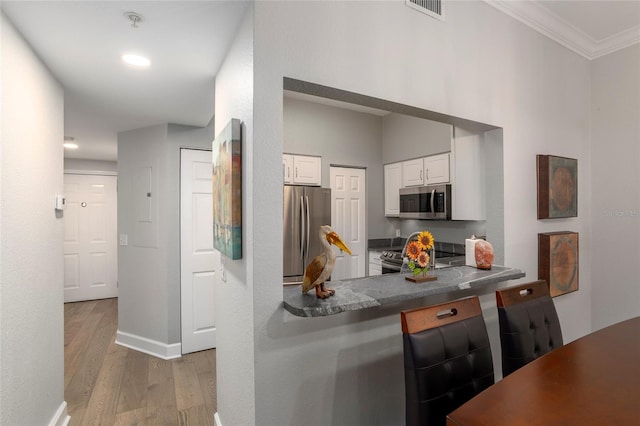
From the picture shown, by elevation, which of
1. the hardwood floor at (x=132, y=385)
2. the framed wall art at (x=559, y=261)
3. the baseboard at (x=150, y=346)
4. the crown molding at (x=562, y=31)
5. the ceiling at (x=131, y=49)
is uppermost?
the crown molding at (x=562, y=31)

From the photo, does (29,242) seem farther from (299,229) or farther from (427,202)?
(427,202)

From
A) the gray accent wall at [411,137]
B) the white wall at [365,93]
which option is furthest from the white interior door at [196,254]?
the gray accent wall at [411,137]

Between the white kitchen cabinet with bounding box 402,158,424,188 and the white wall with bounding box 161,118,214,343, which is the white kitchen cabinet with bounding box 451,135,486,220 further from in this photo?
the white wall with bounding box 161,118,214,343

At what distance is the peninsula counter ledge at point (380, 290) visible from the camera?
4.60ft

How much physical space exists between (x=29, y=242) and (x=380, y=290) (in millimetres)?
1972

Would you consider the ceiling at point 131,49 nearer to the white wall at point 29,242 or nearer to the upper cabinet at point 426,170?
the white wall at point 29,242

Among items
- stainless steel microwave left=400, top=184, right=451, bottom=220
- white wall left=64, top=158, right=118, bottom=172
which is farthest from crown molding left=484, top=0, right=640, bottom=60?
white wall left=64, top=158, right=118, bottom=172

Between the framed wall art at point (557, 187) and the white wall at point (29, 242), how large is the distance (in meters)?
3.47

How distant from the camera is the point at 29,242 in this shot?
5.89ft

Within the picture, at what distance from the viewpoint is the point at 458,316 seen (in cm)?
139

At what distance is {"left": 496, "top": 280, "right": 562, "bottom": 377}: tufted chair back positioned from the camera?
149 centimetres

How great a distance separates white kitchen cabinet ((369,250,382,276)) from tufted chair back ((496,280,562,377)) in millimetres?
2500

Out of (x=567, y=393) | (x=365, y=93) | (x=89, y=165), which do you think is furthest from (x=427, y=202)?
(x=89, y=165)

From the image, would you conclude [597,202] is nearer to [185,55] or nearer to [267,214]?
[267,214]
